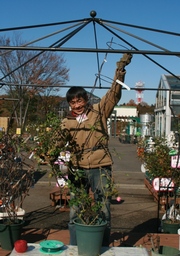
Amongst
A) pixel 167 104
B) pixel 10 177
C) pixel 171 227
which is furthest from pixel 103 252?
pixel 167 104

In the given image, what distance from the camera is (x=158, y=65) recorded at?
330 centimetres

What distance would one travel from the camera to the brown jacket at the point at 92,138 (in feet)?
10.7

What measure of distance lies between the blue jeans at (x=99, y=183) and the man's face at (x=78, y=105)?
0.50 metres

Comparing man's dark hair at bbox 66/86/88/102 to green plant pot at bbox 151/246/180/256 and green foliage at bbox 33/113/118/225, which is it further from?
green plant pot at bbox 151/246/180/256

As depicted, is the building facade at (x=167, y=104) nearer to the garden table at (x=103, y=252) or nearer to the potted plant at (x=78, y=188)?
the potted plant at (x=78, y=188)

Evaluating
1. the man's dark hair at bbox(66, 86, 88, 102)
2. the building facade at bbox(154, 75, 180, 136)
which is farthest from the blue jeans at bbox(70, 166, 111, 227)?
the building facade at bbox(154, 75, 180, 136)

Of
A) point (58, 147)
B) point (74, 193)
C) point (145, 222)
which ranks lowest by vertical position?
point (145, 222)

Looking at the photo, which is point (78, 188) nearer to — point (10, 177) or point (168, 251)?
point (168, 251)

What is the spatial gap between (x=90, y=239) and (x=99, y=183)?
23.5 inches

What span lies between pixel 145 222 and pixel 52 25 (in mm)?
3986

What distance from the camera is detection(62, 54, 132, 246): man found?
10.7 feet

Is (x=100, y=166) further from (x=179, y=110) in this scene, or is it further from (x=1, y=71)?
(x=1, y=71)

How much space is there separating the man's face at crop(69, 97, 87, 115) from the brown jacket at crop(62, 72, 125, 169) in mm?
54

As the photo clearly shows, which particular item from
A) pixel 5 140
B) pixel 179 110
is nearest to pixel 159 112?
pixel 179 110
